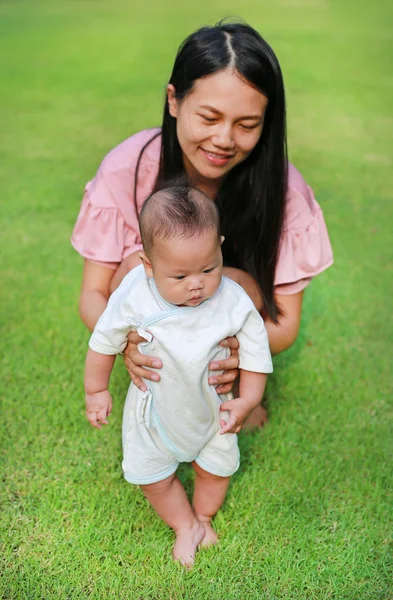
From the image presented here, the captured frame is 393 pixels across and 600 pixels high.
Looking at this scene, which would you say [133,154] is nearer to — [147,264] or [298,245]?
[298,245]

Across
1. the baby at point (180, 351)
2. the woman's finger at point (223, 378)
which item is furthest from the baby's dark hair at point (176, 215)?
the woman's finger at point (223, 378)

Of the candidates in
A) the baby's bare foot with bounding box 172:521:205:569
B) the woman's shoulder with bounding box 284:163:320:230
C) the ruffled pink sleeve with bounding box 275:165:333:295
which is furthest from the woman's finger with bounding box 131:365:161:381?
the woman's shoulder with bounding box 284:163:320:230

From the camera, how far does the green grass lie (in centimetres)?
224

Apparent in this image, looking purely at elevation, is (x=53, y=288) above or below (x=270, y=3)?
above

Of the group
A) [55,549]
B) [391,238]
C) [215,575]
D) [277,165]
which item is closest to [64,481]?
[55,549]

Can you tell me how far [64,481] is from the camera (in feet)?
8.45

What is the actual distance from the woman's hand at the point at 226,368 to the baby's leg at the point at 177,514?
0.36m

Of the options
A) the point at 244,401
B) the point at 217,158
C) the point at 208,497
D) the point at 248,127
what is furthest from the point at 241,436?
the point at 248,127

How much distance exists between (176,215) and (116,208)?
3.09 ft

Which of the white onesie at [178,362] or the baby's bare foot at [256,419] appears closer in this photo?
the white onesie at [178,362]

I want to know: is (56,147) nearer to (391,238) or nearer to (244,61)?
(391,238)

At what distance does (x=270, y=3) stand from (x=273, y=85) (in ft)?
42.2

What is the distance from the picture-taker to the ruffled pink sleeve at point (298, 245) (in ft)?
9.07

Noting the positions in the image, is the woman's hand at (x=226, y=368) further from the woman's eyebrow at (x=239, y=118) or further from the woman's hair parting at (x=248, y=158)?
the woman's eyebrow at (x=239, y=118)
